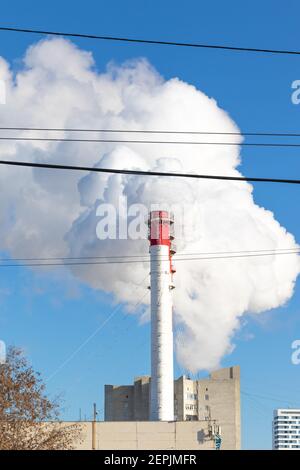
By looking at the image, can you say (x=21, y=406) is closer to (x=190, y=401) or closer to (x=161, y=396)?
(x=161, y=396)

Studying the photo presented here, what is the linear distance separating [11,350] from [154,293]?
56.5m

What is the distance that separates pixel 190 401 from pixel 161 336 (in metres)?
46.3

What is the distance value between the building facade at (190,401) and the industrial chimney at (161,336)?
38845mm

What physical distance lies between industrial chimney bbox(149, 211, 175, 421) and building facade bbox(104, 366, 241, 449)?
38845mm

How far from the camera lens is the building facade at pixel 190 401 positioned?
140 m

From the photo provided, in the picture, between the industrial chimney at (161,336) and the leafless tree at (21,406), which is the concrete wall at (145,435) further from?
the leafless tree at (21,406)

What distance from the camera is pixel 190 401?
471 ft

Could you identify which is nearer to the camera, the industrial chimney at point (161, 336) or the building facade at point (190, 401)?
the industrial chimney at point (161, 336)

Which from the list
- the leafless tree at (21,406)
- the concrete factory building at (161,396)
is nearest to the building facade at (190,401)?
the concrete factory building at (161,396)

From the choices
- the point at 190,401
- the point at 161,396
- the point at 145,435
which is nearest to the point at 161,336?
the point at 161,396

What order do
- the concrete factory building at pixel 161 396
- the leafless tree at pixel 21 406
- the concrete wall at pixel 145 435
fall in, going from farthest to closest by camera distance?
the concrete factory building at pixel 161 396, the concrete wall at pixel 145 435, the leafless tree at pixel 21 406
